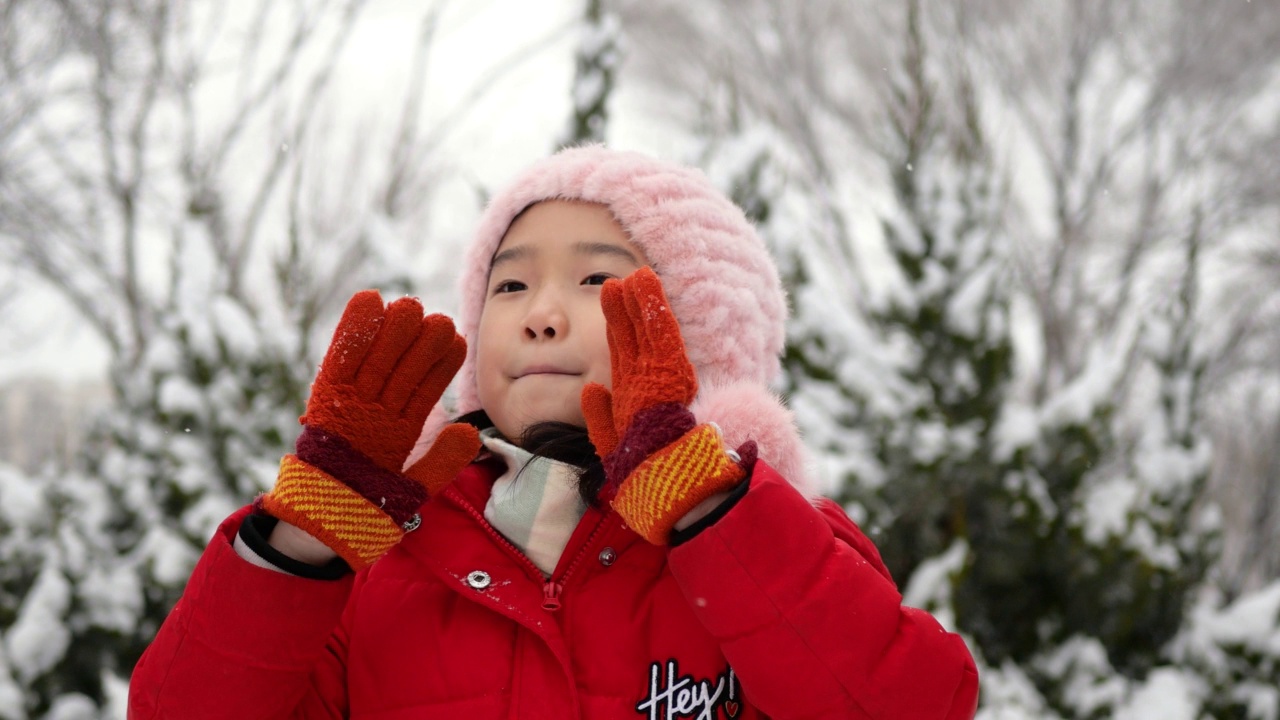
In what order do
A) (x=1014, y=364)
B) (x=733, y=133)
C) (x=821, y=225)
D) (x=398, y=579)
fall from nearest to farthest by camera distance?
(x=398, y=579) < (x=1014, y=364) < (x=733, y=133) < (x=821, y=225)

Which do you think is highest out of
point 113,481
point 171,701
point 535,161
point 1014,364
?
point 535,161

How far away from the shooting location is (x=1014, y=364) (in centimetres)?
375

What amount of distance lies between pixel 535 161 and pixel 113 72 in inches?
297

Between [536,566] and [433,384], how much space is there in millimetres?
318

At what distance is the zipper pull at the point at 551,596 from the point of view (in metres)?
1.33

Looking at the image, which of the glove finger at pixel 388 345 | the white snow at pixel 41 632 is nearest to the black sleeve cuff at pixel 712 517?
the glove finger at pixel 388 345

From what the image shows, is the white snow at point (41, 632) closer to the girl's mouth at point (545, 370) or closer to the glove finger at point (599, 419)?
the girl's mouth at point (545, 370)

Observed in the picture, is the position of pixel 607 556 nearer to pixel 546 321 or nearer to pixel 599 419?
pixel 599 419

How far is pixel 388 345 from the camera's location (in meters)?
1.31

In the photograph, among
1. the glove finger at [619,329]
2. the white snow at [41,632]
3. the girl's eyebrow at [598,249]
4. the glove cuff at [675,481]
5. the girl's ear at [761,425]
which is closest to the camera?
the glove cuff at [675,481]

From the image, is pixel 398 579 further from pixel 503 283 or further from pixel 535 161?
pixel 535 161

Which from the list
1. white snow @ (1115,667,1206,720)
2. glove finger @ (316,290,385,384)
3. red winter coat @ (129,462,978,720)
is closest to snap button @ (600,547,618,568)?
red winter coat @ (129,462,978,720)

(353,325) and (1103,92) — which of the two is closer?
(353,325)

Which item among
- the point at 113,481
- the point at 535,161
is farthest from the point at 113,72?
the point at 535,161
